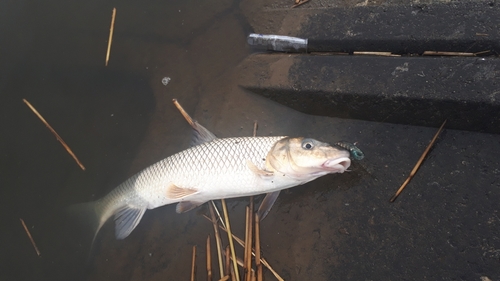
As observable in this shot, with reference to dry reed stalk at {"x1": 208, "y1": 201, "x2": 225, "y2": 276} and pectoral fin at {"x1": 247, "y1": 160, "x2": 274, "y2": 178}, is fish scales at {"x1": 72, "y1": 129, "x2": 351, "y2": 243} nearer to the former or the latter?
pectoral fin at {"x1": 247, "y1": 160, "x2": 274, "y2": 178}

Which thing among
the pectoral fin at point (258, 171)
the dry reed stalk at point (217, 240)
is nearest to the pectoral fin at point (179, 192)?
the dry reed stalk at point (217, 240)

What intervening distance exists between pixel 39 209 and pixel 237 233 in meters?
2.33

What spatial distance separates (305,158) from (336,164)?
254mm

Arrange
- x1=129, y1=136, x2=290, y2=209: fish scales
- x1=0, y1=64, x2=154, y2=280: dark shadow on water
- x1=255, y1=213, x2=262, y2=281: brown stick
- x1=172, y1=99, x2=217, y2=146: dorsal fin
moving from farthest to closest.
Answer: x1=0, y1=64, x2=154, y2=280: dark shadow on water < x1=172, y1=99, x2=217, y2=146: dorsal fin < x1=255, y1=213, x2=262, y2=281: brown stick < x1=129, y1=136, x2=290, y2=209: fish scales

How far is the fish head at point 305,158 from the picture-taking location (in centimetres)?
251

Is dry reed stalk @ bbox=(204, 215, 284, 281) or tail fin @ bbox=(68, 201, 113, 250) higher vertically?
tail fin @ bbox=(68, 201, 113, 250)

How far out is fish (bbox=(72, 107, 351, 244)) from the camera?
2596 mm

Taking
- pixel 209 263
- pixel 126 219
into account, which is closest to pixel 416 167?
pixel 209 263

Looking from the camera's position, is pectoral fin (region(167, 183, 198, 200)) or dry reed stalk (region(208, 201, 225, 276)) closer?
pectoral fin (region(167, 183, 198, 200))

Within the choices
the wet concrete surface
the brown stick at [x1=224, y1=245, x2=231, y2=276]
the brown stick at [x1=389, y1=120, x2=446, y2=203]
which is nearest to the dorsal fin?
the wet concrete surface

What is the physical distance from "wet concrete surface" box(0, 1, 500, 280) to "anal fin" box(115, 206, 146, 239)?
19 cm

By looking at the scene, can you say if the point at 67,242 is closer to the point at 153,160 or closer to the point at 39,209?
the point at 39,209

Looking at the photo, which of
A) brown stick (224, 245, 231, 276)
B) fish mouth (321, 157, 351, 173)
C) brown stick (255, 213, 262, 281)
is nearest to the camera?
fish mouth (321, 157, 351, 173)

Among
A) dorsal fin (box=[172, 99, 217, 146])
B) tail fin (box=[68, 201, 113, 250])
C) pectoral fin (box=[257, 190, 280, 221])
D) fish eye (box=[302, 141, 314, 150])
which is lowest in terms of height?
pectoral fin (box=[257, 190, 280, 221])
